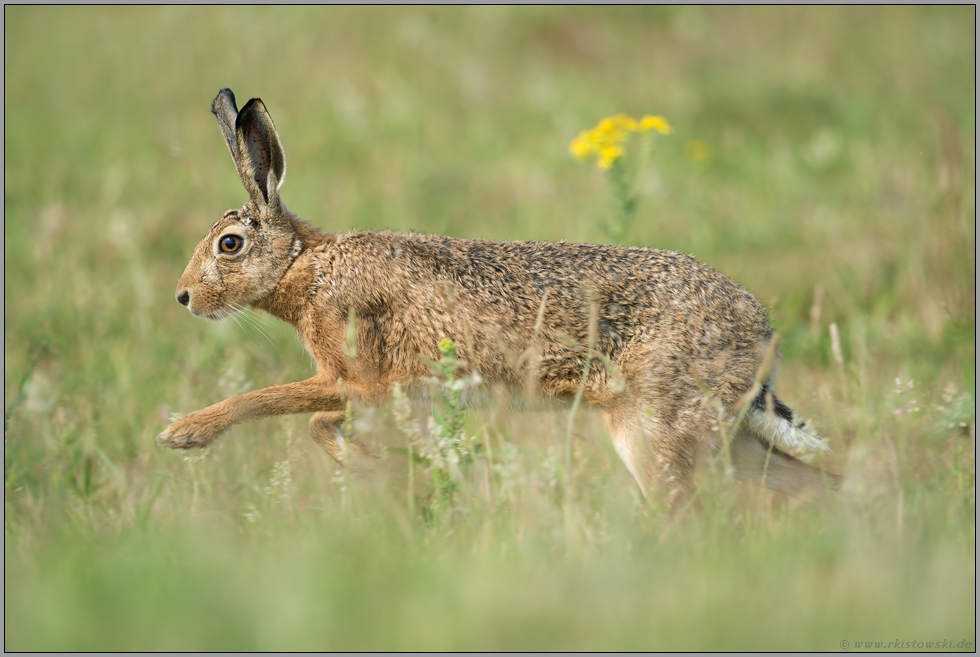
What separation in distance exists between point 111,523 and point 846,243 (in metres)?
5.69

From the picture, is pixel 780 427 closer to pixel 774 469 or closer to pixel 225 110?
pixel 774 469

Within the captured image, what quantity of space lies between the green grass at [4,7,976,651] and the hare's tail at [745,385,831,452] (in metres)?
0.24

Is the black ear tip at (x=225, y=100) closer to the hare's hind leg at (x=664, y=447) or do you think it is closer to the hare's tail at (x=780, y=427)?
the hare's hind leg at (x=664, y=447)

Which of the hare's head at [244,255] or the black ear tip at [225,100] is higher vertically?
the black ear tip at [225,100]

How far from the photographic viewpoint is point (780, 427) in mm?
4520

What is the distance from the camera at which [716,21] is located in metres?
13.6

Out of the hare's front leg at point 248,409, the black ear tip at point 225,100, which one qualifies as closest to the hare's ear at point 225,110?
the black ear tip at point 225,100

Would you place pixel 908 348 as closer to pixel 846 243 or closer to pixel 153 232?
pixel 846 243

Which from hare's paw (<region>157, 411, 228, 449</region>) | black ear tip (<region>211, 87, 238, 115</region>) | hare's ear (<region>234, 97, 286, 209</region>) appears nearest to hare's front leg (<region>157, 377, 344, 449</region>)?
hare's paw (<region>157, 411, 228, 449</region>)

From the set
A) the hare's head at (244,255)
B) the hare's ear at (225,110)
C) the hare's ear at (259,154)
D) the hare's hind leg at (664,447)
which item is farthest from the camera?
the hare's ear at (225,110)

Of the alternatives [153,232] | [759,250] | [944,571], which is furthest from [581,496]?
[153,232]

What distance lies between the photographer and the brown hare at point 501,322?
14.4ft

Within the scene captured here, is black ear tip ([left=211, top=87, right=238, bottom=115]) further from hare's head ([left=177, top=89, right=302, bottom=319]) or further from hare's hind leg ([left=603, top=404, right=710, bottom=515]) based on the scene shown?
hare's hind leg ([left=603, top=404, right=710, bottom=515])

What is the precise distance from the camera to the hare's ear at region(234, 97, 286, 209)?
4.67m
